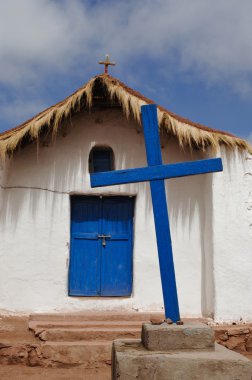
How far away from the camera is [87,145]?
679 centimetres

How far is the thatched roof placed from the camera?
20.4 feet

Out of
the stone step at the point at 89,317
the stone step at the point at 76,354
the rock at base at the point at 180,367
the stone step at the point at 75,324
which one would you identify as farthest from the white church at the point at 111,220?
the rock at base at the point at 180,367

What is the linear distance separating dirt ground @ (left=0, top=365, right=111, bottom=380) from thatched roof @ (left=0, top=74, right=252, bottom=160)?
2949 mm

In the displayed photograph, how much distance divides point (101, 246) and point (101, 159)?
1.44m

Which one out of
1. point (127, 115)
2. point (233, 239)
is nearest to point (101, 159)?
point (127, 115)

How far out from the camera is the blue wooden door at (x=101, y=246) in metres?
6.48

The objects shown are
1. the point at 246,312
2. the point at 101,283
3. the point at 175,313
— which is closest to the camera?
the point at 175,313

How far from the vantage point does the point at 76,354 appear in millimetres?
5219

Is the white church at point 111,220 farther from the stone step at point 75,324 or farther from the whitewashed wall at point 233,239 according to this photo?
the stone step at point 75,324

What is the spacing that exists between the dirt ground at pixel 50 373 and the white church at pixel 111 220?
3.76 ft

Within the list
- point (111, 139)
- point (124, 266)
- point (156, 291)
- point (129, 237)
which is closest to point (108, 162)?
point (111, 139)

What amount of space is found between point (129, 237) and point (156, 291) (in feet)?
3.03

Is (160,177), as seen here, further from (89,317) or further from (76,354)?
(89,317)

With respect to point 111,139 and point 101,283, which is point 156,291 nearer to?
point 101,283
